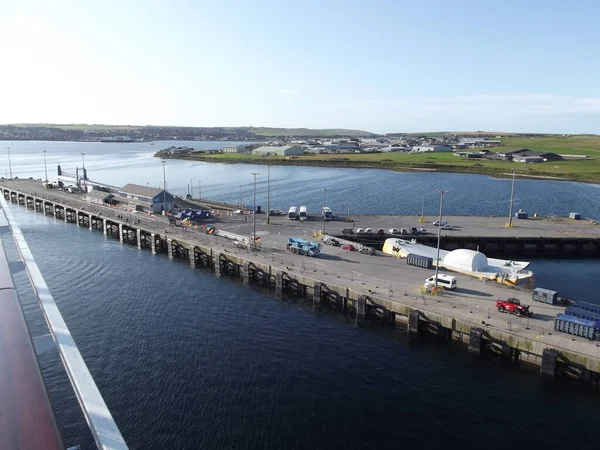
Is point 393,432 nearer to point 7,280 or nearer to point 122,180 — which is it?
point 7,280

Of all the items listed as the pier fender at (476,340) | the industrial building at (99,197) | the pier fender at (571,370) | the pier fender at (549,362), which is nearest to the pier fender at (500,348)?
the pier fender at (476,340)

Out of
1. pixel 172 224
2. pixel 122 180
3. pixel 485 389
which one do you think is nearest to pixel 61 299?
pixel 172 224

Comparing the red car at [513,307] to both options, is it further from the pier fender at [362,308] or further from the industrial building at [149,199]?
the industrial building at [149,199]

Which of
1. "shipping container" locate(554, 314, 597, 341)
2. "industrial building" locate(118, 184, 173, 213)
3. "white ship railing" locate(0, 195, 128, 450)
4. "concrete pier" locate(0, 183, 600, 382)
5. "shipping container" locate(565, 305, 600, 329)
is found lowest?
"concrete pier" locate(0, 183, 600, 382)

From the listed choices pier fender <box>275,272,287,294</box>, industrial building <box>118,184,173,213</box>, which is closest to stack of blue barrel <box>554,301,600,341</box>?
pier fender <box>275,272,287,294</box>

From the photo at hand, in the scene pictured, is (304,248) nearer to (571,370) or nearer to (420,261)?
(420,261)

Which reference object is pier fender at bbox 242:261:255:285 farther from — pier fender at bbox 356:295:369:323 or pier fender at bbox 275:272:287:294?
pier fender at bbox 356:295:369:323
